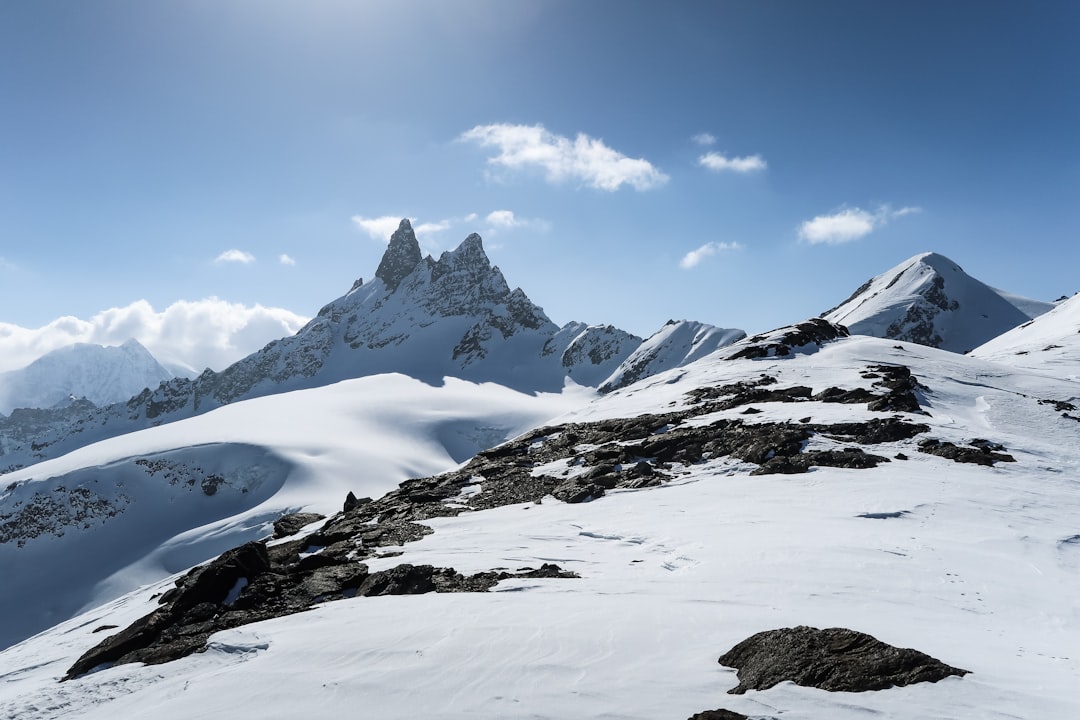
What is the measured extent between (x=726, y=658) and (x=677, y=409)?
35.1 meters

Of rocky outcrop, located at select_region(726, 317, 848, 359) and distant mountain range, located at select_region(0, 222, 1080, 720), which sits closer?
distant mountain range, located at select_region(0, 222, 1080, 720)

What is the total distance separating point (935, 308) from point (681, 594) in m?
163

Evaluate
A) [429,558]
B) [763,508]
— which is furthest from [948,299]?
[429,558]

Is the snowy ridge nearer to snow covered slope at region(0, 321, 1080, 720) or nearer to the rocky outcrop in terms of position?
the rocky outcrop

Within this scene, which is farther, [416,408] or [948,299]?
[948,299]

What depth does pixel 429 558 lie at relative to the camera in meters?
17.9

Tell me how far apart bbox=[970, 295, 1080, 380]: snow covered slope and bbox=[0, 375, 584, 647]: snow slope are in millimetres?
81624

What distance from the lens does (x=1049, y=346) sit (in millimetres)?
66625

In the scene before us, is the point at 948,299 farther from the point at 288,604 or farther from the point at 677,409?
the point at 288,604

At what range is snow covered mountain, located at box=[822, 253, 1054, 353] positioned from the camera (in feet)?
445

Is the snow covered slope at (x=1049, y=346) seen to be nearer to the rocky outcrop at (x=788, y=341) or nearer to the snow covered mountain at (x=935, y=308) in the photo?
the rocky outcrop at (x=788, y=341)

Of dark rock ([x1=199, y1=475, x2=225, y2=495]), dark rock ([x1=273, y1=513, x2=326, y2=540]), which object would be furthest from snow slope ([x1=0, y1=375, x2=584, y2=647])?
dark rock ([x1=273, y1=513, x2=326, y2=540])

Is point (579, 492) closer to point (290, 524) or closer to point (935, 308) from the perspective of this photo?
point (290, 524)

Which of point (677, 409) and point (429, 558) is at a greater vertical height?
point (677, 409)
